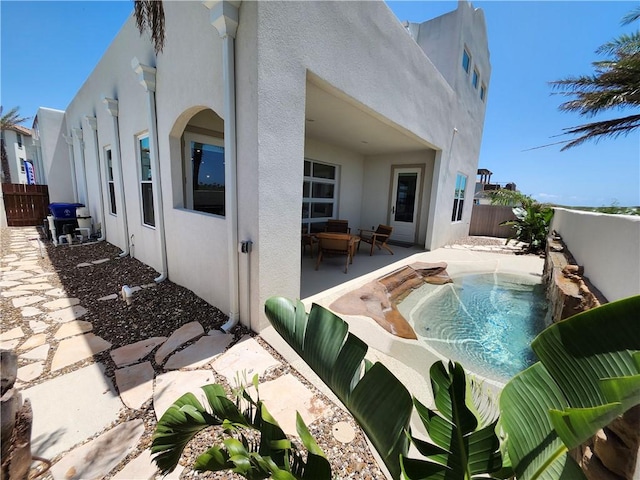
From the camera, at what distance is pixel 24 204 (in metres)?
11.9

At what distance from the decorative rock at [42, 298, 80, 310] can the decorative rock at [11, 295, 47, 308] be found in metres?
0.26

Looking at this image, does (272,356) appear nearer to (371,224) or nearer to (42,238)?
(371,224)

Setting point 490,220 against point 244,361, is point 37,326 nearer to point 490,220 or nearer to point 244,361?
point 244,361

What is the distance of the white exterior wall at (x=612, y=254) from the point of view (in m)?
2.33

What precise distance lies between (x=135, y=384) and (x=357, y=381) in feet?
8.68

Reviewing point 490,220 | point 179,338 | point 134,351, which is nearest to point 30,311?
point 134,351

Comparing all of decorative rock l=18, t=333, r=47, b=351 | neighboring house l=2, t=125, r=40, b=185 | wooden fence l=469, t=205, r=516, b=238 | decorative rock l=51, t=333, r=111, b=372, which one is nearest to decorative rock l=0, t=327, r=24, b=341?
decorative rock l=18, t=333, r=47, b=351

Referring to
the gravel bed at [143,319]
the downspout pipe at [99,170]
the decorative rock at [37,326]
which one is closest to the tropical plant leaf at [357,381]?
the gravel bed at [143,319]

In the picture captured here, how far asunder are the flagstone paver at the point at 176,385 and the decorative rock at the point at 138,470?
1.27 ft

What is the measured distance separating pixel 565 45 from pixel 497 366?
12685 mm

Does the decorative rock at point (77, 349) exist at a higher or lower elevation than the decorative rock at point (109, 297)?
lower

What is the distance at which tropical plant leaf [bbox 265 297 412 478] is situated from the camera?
85 centimetres

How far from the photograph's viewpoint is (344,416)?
7.08 ft

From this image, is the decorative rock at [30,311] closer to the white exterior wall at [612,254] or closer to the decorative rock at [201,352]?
the decorative rock at [201,352]
